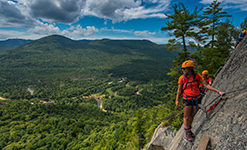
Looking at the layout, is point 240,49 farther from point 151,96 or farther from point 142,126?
point 151,96

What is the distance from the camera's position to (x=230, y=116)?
4191mm

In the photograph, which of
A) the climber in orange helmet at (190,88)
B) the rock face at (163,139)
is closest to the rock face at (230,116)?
the climber in orange helmet at (190,88)

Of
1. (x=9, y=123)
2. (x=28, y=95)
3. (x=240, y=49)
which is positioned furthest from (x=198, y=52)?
(x=28, y=95)

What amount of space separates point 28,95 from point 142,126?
152278mm

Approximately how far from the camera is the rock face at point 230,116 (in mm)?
3713

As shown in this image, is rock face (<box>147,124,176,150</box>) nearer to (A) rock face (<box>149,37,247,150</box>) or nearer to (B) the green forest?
(B) the green forest

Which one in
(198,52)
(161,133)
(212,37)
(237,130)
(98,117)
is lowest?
(98,117)

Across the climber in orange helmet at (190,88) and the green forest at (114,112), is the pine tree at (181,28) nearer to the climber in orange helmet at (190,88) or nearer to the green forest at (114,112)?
the green forest at (114,112)

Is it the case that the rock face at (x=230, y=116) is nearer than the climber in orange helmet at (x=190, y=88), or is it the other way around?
the rock face at (x=230, y=116)

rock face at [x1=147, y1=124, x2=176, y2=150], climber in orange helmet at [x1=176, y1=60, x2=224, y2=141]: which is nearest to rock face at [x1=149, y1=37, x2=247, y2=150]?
climber in orange helmet at [x1=176, y1=60, x2=224, y2=141]

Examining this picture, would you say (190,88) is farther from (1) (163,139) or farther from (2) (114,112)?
(2) (114,112)

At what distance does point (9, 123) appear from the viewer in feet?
262

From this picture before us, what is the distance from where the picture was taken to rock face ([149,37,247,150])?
371 cm

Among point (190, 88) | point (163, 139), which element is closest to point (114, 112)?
point (163, 139)
